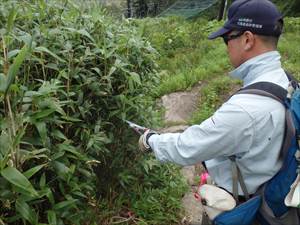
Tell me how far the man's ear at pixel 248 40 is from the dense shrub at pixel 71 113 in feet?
2.59

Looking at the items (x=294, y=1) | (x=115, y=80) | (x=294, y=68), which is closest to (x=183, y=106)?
(x=294, y=68)

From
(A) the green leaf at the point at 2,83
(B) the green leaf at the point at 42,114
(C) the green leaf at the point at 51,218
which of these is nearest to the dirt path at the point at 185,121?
(C) the green leaf at the point at 51,218

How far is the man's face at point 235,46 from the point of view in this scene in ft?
8.42

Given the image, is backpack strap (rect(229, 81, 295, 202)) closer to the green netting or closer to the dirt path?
the dirt path

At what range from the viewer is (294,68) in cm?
803

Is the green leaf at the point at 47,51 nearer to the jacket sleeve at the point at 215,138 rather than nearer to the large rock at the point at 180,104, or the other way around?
the jacket sleeve at the point at 215,138

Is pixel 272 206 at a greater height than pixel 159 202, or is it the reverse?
pixel 272 206

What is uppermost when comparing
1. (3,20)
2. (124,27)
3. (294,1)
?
(3,20)

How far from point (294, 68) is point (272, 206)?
5.93 m

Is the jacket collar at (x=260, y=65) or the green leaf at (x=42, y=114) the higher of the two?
the jacket collar at (x=260, y=65)

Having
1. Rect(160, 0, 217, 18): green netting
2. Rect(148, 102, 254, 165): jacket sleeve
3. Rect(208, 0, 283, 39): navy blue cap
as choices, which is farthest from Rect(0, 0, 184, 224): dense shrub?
Rect(160, 0, 217, 18): green netting

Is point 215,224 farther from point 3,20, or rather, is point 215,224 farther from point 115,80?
point 3,20

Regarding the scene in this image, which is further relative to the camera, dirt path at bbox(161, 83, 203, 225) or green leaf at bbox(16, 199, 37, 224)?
dirt path at bbox(161, 83, 203, 225)

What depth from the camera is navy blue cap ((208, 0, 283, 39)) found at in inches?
97.9
